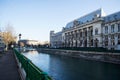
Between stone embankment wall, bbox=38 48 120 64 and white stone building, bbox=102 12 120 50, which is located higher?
white stone building, bbox=102 12 120 50

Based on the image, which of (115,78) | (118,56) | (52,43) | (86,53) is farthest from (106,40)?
(52,43)

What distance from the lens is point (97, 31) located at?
69875 mm

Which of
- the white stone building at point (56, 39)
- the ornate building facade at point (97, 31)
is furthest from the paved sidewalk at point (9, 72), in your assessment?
the white stone building at point (56, 39)

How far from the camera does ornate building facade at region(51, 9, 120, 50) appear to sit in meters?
58.4

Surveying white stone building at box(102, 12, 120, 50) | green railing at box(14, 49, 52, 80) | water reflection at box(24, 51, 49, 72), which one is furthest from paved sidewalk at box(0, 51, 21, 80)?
white stone building at box(102, 12, 120, 50)

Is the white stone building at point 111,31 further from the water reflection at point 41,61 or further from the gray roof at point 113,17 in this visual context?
the water reflection at point 41,61

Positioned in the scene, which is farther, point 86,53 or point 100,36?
point 100,36

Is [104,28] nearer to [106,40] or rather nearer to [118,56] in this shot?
[106,40]

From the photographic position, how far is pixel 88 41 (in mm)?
74875

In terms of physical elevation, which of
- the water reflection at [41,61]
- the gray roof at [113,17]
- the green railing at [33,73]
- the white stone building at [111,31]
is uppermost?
the gray roof at [113,17]

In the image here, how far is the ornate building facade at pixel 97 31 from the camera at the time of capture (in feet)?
192

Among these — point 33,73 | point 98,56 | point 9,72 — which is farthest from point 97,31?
point 33,73

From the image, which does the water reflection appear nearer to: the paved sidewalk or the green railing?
the paved sidewalk

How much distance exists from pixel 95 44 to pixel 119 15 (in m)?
16.6
